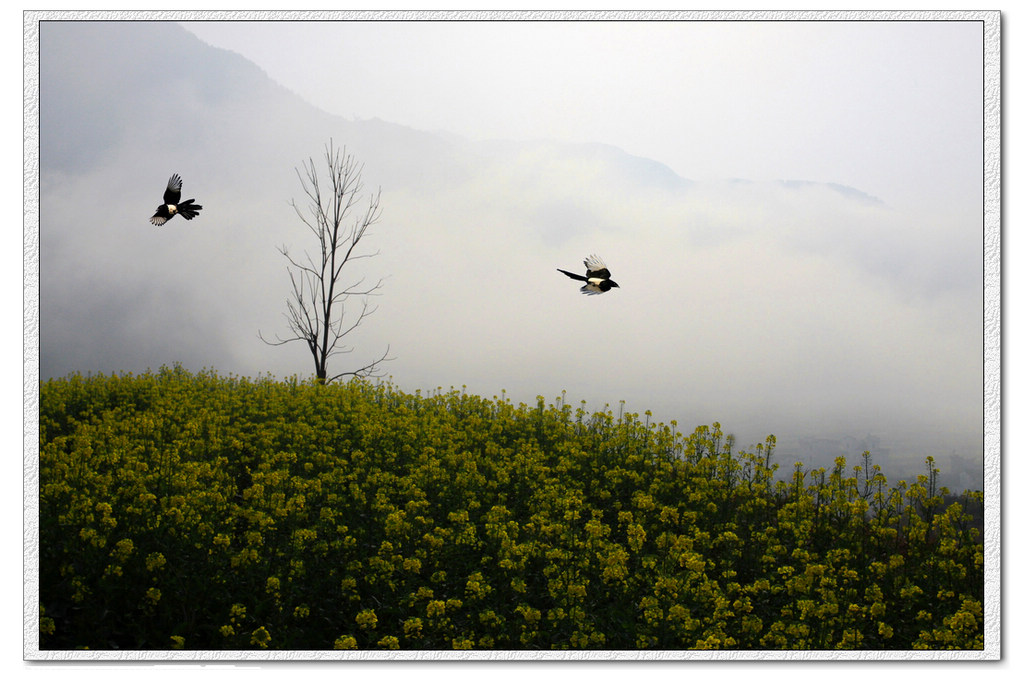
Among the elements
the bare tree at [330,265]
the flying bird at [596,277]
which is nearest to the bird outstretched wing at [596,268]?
the flying bird at [596,277]

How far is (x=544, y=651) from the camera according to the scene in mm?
3236

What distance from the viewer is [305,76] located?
146 inches

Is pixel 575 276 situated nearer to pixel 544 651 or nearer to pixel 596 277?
pixel 596 277

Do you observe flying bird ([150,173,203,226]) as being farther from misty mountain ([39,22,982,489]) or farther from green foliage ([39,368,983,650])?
green foliage ([39,368,983,650])

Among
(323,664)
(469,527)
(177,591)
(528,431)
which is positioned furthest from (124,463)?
(528,431)

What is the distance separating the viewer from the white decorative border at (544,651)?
3.25 metres

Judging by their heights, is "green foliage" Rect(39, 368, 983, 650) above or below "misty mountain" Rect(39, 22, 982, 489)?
below

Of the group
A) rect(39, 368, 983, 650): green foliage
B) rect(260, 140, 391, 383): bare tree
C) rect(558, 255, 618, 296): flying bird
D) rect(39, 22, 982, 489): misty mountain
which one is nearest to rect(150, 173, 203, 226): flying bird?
rect(39, 22, 982, 489): misty mountain

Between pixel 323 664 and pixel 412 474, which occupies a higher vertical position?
pixel 412 474

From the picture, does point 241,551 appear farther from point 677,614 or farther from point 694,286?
point 694,286

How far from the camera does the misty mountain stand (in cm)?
364

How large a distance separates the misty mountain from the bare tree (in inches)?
2.7

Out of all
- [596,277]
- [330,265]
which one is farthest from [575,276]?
[330,265]

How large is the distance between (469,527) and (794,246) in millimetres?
2237
